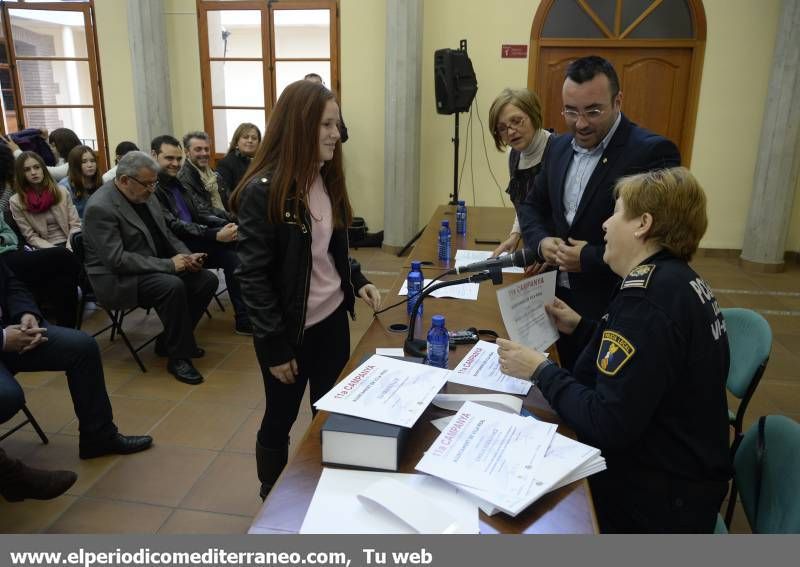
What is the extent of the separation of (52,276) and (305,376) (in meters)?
2.63

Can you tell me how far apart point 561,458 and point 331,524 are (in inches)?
18.7

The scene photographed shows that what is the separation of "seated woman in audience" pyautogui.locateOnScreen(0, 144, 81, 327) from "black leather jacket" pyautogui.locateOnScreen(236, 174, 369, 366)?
2.59m

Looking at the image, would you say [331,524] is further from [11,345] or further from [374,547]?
[11,345]

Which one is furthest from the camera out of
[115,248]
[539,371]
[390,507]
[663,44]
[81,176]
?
[663,44]

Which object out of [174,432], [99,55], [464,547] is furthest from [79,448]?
[99,55]


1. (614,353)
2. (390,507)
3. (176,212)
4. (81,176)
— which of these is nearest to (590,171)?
(614,353)

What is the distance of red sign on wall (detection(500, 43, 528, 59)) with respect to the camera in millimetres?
6227

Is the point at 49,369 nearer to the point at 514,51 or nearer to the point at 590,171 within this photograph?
the point at 590,171

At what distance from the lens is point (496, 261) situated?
5.51ft

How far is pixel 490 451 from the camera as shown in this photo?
Result: 123 cm

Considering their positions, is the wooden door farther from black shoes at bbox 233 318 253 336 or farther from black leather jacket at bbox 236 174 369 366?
black leather jacket at bbox 236 174 369 366

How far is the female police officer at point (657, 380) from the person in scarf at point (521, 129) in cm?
144

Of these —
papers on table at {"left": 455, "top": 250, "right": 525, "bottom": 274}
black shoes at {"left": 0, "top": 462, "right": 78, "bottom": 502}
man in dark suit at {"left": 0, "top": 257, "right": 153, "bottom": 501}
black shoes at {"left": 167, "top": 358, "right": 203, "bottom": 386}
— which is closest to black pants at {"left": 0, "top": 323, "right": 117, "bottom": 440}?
man in dark suit at {"left": 0, "top": 257, "right": 153, "bottom": 501}

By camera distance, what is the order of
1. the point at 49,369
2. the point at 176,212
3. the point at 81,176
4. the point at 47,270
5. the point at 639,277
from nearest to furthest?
the point at 639,277 → the point at 49,369 → the point at 47,270 → the point at 176,212 → the point at 81,176
